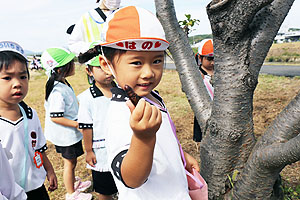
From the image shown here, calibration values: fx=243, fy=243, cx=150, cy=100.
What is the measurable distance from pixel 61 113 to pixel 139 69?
178cm

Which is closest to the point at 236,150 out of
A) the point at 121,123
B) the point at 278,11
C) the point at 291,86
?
the point at 278,11

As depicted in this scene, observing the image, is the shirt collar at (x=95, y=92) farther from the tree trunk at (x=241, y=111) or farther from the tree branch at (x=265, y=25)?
the tree branch at (x=265, y=25)

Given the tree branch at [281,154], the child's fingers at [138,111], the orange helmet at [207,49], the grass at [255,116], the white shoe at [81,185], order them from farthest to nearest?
the orange helmet at [207,49]
the white shoe at [81,185]
the grass at [255,116]
the tree branch at [281,154]
the child's fingers at [138,111]

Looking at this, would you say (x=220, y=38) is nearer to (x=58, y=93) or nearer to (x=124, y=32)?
(x=124, y=32)

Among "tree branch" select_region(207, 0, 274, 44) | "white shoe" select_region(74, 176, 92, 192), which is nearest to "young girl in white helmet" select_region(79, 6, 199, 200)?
"tree branch" select_region(207, 0, 274, 44)

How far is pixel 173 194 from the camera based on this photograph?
1038 millimetres

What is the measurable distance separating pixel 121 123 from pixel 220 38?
98 cm

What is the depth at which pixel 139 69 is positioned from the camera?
102 cm

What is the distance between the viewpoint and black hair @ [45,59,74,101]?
2633 mm

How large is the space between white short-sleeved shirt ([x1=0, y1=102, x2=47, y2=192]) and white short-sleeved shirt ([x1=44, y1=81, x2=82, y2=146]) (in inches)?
26.3

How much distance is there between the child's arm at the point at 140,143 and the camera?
0.75 meters

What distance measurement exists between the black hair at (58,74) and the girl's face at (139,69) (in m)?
1.82

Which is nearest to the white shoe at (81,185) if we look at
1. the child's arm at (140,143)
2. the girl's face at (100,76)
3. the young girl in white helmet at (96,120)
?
the young girl in white helmet at (96,120)

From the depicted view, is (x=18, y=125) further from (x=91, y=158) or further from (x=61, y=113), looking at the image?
(x=61, y=113)
